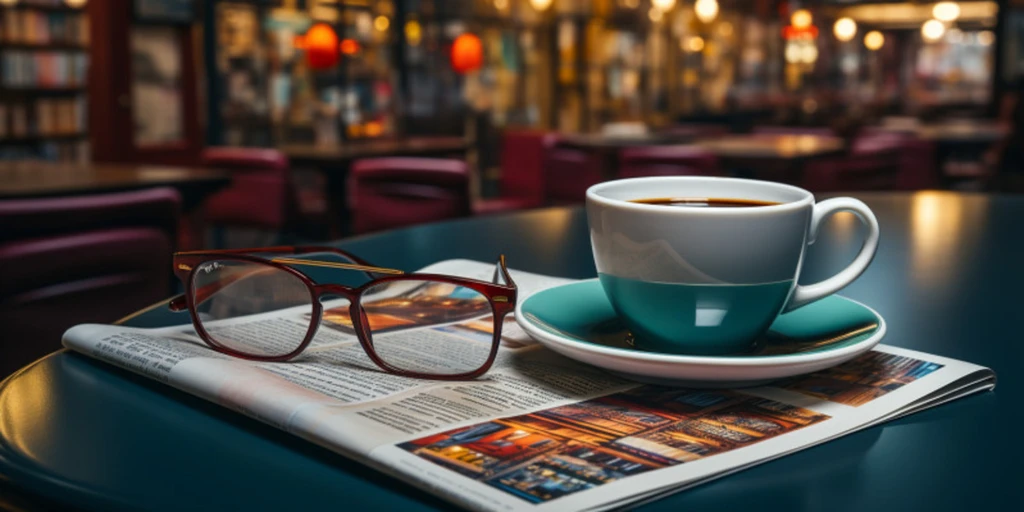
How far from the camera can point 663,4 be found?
10523 mm

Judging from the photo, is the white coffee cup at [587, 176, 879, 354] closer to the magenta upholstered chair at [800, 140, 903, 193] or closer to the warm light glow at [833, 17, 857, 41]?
the magenta upholstered chair at [800, 140, 903, 193]

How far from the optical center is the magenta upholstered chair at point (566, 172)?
5363 mm

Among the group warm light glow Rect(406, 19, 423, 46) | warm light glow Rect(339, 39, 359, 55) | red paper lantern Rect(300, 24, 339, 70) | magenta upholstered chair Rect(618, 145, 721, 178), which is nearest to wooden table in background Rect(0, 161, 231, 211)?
magenta upholstered chair Rect(618, 145, 721, 178)

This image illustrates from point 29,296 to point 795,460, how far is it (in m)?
1.70

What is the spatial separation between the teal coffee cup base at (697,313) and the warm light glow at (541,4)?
29.4 ft

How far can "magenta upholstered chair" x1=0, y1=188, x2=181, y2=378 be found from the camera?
5.86 feet

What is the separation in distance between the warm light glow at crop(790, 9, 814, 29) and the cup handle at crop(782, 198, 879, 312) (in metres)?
13.9

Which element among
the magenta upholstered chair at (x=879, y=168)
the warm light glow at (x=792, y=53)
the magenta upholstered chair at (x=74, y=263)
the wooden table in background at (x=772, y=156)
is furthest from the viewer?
the warm light glow at (x=792, y=53)

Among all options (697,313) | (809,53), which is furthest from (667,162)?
(809,53)

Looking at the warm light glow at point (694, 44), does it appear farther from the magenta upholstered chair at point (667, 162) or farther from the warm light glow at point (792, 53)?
the magenta upholstered chair at point (667, 162)

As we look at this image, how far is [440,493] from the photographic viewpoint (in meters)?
0.43

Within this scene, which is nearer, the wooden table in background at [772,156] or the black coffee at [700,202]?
the black coffee at [700,202]

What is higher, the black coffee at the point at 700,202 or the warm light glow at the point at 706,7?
the warm light glow at the point at 706,7

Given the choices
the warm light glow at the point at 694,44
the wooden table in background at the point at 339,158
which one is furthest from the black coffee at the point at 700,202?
the warm light glow at the point at 694,44
